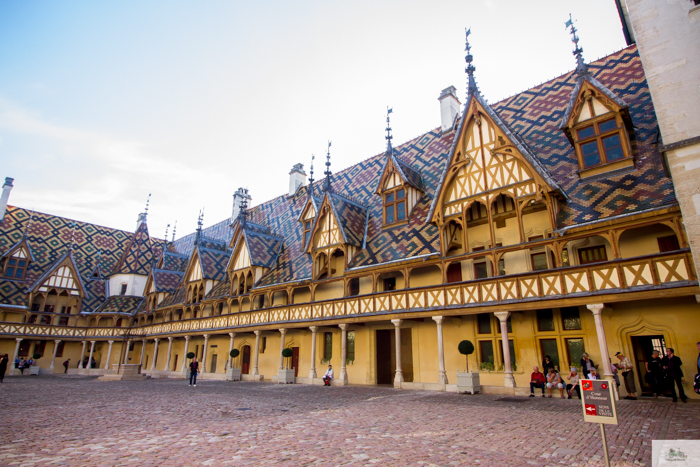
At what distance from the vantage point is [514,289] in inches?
577

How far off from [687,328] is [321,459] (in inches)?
499

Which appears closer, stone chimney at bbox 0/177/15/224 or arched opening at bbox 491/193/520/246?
arched opening at bbox 491/193/520/246

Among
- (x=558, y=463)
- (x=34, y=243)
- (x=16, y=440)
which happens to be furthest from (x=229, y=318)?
(x=34, y=243)

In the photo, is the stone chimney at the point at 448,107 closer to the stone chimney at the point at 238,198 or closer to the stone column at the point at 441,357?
the stone column at the point at 441,357

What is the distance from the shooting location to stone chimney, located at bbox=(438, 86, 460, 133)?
25328 millimetres

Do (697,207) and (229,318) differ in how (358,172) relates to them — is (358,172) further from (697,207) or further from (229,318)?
(697,207)

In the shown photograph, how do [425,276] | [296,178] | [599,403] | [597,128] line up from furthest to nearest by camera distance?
[296,178]
[425,276]
[597,128]
[599,403]

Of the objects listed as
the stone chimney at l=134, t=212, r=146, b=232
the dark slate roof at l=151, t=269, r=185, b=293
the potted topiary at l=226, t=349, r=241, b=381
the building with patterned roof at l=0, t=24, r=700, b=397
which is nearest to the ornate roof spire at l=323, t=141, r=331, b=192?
the building with patterned roof at l=0, t=24, r=700, b=397

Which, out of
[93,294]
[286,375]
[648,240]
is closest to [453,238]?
[648,240]

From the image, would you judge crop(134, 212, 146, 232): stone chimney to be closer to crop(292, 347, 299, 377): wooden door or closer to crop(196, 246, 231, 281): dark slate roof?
crop(196, 246, 231, 281): dark slate roof

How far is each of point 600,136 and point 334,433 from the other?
14.5 m

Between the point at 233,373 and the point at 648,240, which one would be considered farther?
the point at 233,373

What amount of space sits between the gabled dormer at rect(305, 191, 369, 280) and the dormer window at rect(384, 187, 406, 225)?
5.78ft

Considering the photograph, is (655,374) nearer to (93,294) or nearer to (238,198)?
(238,198)
